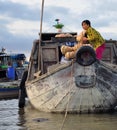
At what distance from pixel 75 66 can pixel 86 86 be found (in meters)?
0.61

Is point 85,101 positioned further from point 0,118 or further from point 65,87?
point 0,118

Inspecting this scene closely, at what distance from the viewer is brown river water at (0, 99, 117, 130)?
11.1 meters

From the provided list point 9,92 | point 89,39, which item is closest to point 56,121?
point 89,39

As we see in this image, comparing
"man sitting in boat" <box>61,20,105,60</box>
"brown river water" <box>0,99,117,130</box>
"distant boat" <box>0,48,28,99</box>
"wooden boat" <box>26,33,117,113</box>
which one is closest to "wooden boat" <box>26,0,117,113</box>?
"wooden boat" <box>26,33,117,113</box>

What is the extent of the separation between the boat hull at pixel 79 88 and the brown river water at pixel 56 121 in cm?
28

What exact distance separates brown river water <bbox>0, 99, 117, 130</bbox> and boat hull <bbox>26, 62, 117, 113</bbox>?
0.90 feet

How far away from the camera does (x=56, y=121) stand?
12.0 metres

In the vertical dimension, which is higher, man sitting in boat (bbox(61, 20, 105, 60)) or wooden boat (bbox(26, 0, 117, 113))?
man sitting in boat (bbox(61, 20, 105, 60))

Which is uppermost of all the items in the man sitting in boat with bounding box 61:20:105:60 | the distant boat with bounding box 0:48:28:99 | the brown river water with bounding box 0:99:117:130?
the man sitting in boat with bounding box 61:20:105:60

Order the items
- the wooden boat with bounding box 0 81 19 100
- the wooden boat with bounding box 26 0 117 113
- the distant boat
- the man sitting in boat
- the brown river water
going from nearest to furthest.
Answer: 1. the brown river water
2. the wooden boat with bounding box 26 0 117 113
3. the man sitting in boat
4. the wooden boat with bounding box 0 81 19 100
5. the distant boat

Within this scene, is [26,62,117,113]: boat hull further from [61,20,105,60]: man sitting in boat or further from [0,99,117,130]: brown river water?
[61,20,105,60]: man sitting in boat

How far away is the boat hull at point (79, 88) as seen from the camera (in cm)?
1262

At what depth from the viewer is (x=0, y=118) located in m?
13.7

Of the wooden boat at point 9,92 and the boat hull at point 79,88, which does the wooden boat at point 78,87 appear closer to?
the boat hull at point 79,88
